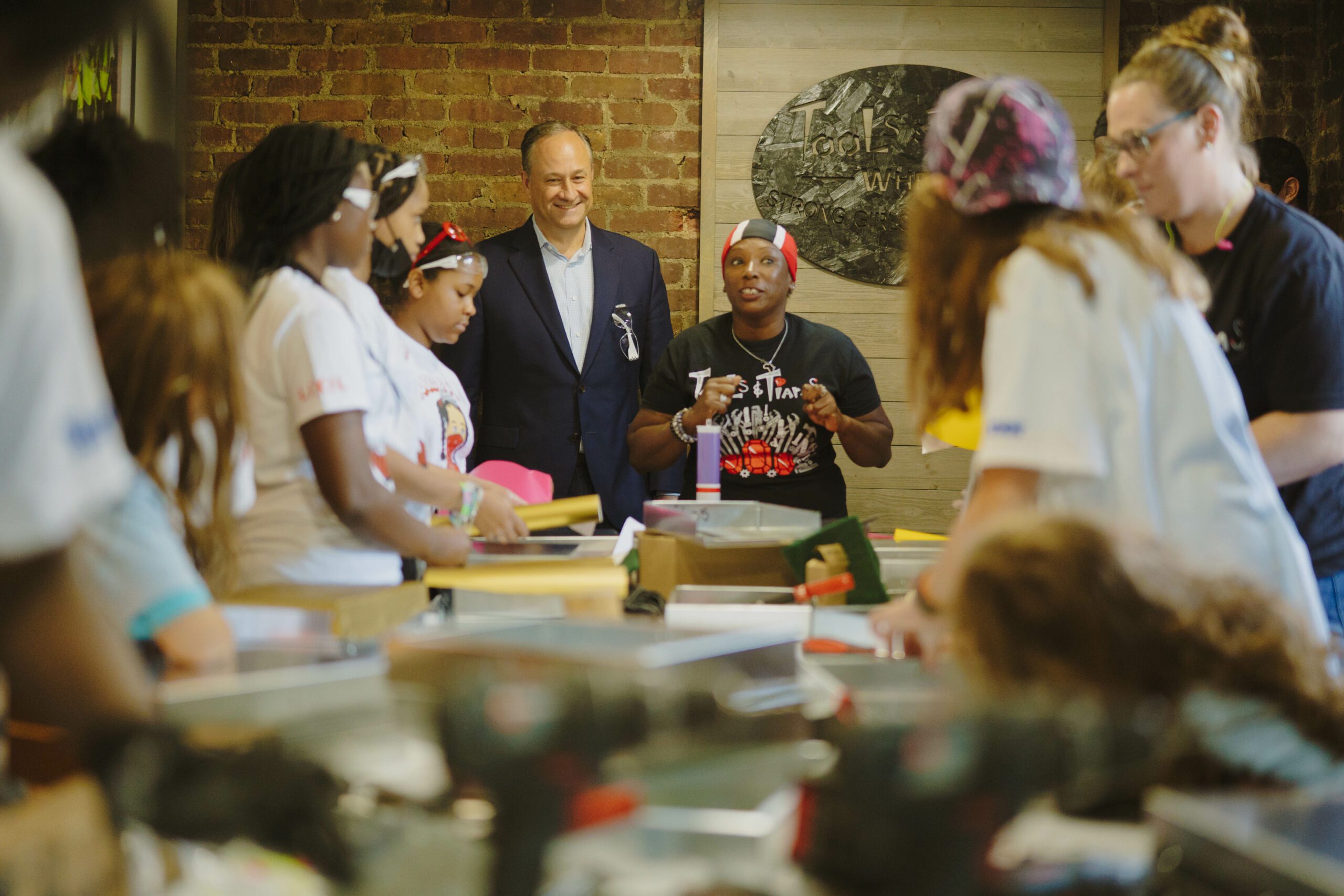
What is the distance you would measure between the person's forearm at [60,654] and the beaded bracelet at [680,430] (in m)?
2.39

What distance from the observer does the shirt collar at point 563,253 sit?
3715mm

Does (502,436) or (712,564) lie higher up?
(502,436)

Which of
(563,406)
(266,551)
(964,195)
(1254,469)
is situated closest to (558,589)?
(266,551)

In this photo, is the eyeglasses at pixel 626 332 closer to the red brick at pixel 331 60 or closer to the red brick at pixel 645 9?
the red brick at pixel 645 9

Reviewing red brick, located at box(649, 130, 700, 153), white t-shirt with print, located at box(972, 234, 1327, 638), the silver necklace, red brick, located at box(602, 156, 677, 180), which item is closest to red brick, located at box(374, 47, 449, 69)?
red brick, located at box(602, 156, 677, 180)

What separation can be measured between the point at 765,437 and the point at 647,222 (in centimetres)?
140

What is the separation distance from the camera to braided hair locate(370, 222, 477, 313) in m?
2.88

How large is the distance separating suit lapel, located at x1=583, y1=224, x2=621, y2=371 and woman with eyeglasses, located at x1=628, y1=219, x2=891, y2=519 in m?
0.44

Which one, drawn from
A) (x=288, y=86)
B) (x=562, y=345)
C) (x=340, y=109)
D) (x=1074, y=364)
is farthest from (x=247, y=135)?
(x=1074, y=364)

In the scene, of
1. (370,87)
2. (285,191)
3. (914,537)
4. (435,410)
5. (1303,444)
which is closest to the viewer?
(1303,444)

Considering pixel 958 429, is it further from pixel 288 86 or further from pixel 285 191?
pixel 288 86

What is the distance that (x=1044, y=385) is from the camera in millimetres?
1096

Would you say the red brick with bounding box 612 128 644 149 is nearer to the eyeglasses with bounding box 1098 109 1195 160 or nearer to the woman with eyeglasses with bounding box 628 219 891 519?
the woman with eyeglasses with bounding box 628 219 891 519

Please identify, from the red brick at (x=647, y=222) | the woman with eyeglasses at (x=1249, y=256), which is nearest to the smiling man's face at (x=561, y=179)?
the red brick at (x=647, y=222)
